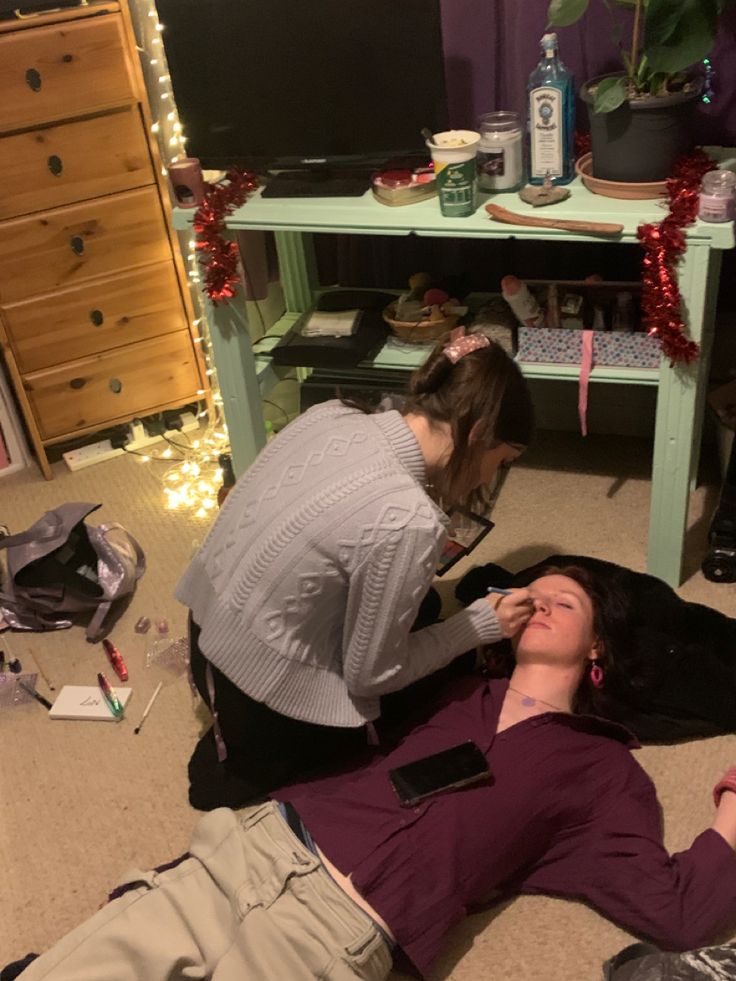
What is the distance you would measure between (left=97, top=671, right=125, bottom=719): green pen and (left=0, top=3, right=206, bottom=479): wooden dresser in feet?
2.96

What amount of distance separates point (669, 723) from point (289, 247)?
1.51 metres

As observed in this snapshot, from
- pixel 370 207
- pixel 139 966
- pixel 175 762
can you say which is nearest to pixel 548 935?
pixel 139 966

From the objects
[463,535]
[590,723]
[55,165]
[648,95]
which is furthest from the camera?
[55,165]

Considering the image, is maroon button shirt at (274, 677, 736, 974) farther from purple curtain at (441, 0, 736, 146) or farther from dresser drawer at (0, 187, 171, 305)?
dresser drawer at (0, 187, 171, 305)

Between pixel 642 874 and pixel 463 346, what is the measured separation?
823mm

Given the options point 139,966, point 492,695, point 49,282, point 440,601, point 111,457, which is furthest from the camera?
point 111,457

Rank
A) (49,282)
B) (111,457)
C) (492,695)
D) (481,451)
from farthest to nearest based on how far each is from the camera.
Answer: (111,457), (49,282), (492,695), (481,451)

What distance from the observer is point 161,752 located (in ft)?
6.15

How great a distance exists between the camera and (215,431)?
2828mm

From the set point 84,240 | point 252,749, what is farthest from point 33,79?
point 252,749

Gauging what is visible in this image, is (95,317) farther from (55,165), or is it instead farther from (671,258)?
(671,258)

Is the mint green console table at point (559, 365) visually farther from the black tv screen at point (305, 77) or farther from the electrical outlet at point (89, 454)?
the electrical outlet at point (89, 454)

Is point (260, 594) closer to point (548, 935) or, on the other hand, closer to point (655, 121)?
point (548, 935)

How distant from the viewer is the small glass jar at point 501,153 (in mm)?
2020
